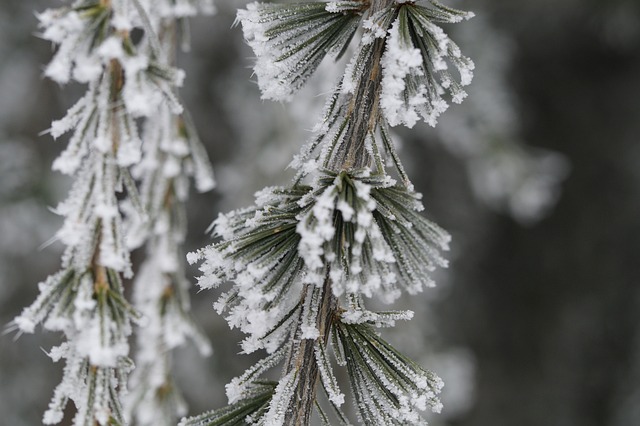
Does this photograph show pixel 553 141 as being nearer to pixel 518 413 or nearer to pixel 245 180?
pixel 518 413

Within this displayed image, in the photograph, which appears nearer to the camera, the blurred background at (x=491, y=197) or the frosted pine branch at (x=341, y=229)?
the frosted pine branch at (x=341, y=229)

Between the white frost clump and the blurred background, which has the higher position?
the blurred background

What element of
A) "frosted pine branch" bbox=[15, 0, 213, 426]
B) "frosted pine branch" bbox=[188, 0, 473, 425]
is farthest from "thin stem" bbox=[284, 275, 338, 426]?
"frosted pine branch" bbox=[15, 0, 213, 426]

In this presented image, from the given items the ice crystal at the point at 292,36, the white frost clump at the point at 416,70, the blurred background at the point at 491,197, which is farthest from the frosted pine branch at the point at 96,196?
the blurred background at the point at 491,197

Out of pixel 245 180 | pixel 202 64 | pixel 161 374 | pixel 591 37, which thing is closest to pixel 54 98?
pixel 202 64

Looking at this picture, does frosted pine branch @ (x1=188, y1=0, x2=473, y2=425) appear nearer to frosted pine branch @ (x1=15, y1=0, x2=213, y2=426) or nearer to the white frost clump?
the white frost clump

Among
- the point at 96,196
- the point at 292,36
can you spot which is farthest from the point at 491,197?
the point at 96,196

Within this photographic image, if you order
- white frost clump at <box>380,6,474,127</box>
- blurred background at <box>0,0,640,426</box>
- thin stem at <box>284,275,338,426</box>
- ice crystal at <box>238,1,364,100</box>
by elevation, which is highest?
blurred background at <box>0,0,640,426</box>

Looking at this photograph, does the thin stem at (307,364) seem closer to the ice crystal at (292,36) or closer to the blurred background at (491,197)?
the ice crystal at (292,36)
